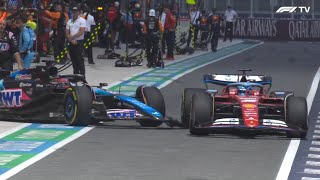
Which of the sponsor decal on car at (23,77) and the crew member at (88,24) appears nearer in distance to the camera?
the sponsor decal on car at (23,77)

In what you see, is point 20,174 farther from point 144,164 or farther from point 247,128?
point 247,128

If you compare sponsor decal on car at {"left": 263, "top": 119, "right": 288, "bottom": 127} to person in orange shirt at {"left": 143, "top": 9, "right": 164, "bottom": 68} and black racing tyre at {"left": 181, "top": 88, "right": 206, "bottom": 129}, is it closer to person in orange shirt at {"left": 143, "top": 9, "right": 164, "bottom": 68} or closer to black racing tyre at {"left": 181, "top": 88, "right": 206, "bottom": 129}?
black racing tyre at {"left": 181, "top": 88, "right": 206, "bottom": 129}

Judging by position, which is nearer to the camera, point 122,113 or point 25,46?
point 122,113

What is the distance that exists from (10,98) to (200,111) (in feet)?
11.6

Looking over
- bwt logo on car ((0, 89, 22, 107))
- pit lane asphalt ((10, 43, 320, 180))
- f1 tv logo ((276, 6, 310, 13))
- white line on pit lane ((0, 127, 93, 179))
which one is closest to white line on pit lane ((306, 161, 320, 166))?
pit lane asphalt ((10, 43, 320, 180))

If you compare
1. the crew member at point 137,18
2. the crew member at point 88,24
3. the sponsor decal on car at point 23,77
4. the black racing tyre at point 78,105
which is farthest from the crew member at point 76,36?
the crew member at point 137,18

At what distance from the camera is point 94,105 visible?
1590 cm

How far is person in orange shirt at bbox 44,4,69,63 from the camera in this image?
30781 millimetres

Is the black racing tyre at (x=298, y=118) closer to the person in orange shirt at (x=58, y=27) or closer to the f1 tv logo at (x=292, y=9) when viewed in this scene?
the person in orange shirt at (x=58, y=27)

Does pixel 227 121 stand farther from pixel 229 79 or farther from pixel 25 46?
pixel 25 46

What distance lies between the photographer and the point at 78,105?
51.4 feet

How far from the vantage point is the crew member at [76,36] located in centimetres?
2353

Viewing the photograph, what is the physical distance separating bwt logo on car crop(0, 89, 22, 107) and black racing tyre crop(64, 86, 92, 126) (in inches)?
42.2

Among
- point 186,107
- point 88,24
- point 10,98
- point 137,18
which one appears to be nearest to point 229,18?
point 137,18
